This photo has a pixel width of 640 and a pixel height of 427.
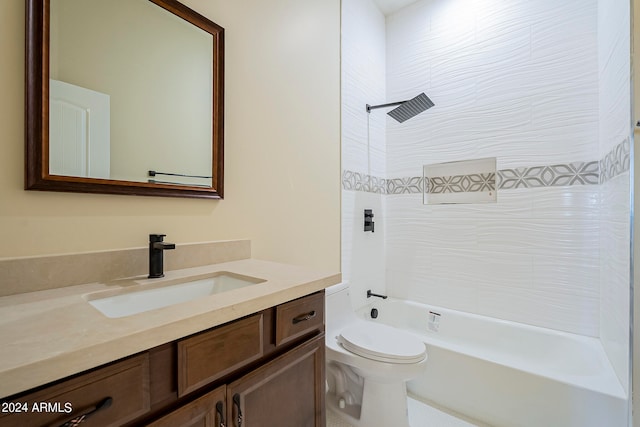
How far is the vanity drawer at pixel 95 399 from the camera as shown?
407 mm

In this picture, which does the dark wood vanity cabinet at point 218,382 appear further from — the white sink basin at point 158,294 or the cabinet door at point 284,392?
the white sink basin at point 158,294

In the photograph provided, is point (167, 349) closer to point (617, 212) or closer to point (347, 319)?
point (347, 319)

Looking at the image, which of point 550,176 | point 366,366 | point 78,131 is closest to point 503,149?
point 550,176

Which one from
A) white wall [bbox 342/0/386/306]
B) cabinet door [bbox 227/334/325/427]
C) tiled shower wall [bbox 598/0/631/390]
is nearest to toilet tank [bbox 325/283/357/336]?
white wall [bbox 342/0/386/306]

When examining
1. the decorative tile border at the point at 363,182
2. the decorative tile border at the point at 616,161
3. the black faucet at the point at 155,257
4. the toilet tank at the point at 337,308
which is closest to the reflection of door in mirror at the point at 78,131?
the black faucet at the point at 155,257

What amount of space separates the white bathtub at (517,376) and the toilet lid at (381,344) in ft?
1.23

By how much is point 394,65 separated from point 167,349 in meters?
2.74

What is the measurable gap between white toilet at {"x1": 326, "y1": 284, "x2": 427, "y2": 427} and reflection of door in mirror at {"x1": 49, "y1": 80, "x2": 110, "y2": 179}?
124 centimetres

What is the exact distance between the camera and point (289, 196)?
1604 mm

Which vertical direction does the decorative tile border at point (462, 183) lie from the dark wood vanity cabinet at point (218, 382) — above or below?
above

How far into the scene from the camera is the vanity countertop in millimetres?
413

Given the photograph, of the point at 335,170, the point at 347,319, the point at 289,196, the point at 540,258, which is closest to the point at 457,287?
the point at 540,258

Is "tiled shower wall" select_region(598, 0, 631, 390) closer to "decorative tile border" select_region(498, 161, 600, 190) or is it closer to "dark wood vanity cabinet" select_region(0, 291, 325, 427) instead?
"decorative tile border" select_region(498, 161, 600, 190)

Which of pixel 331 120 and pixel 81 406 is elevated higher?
A: pixel 331 120
